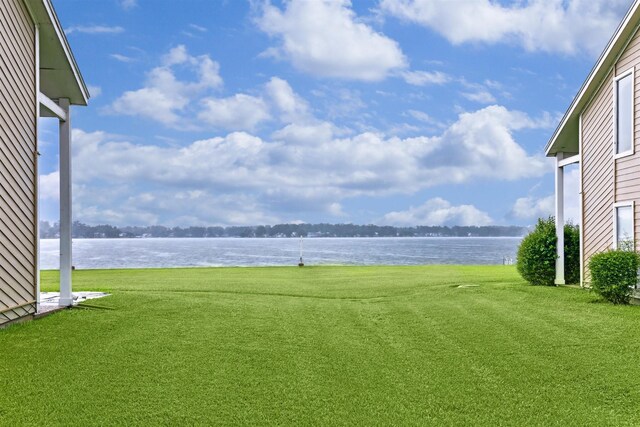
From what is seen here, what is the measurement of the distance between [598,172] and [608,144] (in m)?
0.80

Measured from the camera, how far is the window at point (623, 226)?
1185cm

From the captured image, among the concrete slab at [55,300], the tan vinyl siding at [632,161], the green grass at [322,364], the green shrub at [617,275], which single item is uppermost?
the tan vinyl siding at [632,161]

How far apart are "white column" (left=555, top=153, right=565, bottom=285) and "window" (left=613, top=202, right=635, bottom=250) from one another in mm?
2585

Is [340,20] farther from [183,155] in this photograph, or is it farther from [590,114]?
[183,155]

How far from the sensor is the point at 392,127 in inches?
5020

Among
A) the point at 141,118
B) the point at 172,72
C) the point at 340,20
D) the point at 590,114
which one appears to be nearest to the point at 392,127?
the point at 172,72

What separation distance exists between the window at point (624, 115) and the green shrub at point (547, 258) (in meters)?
3.39

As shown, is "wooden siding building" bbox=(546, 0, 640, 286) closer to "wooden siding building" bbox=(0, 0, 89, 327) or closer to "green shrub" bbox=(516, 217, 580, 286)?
"green shrub" bbox=(516, 217, 580, 286)

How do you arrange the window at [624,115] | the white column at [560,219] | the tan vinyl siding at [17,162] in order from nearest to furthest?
the tan vinyl siding at [17,162] < the window at [624,115] < the white column at [560,219]

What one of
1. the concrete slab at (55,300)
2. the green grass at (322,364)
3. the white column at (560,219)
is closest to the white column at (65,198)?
the concrete slab at (55,300)

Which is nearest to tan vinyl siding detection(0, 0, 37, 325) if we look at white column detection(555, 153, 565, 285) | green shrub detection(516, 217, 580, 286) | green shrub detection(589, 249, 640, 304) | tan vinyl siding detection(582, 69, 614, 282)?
green shrub detection(589, 249, 640, 304)

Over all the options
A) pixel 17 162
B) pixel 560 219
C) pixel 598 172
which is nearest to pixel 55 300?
pixel 17 162

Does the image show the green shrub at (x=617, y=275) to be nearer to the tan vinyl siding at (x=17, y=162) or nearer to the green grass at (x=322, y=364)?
the green grass at (x=322, y=364)

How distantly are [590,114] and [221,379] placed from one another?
11.6 meters
